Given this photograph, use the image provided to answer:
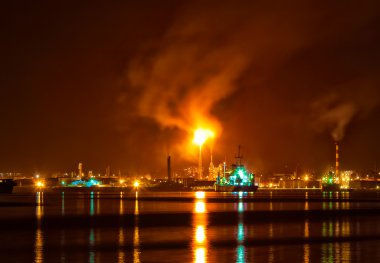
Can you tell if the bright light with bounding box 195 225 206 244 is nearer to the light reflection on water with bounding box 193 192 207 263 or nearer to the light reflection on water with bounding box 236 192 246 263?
the light reflection on water with bounding box 193 192 207 263

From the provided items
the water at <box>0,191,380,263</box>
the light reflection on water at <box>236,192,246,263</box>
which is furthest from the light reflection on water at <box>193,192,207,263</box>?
the light reflection on water at <box>236,192,246,263</box>

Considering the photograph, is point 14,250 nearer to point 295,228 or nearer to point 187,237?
point 187,237

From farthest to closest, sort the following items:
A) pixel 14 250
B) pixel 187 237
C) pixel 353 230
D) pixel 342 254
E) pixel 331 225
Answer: pixel 331 225 → pixel 353 230 → pixel 187 237 → pixel 14 250 → pixel 342 254

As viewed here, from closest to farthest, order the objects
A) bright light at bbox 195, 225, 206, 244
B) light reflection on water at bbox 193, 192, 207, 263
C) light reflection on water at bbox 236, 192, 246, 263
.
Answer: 1. light reflection on water at bbox 236, 192, 246, 263
2. light reflection on water at bbox 193, 192, 207, 263
3. bright light at bbox 195, 225, 206, 244

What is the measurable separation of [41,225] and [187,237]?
1330 centimetres

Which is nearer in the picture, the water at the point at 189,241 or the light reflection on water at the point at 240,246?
the light reflection on water at the point at 240,246

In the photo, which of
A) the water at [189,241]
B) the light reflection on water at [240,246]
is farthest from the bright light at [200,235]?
the light reflection on water at [240,246]

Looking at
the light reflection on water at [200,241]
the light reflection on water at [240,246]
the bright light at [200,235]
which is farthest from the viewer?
the bright light at [200,235]

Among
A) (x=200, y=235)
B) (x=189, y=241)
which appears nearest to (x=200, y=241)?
(x=189, y=241)

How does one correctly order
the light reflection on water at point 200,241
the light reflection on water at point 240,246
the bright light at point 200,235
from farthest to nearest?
the bright light at point 200,235
the light reflection on water at point 200,241
the light reflection on water at point 240,246

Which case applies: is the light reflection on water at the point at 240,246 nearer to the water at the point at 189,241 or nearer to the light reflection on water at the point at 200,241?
the water at the point at 189,241

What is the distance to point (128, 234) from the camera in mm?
36531

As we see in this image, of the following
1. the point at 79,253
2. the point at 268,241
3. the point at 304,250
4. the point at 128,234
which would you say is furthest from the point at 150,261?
the point at 128,234

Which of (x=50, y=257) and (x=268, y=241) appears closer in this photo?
(x=50, y=257)
